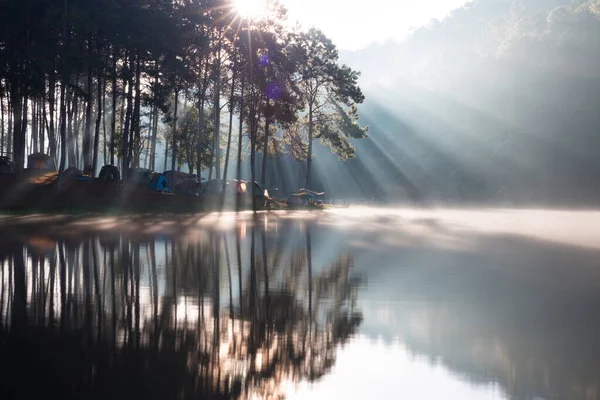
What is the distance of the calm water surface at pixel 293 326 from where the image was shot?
608 cm

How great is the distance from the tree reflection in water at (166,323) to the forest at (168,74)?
30.3 meters

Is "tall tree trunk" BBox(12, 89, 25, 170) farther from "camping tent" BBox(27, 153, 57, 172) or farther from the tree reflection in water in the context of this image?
the tree reflection in water

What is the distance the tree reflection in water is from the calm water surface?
1.1 inches

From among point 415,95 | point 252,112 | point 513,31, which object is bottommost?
point 252,112

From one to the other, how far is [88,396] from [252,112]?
197 ft

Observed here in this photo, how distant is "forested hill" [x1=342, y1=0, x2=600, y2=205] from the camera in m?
132

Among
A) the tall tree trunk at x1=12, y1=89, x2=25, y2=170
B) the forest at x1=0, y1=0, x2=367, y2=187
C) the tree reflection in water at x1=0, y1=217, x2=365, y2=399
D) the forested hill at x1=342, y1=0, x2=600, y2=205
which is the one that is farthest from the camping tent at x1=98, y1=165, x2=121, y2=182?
Answer: the forested hill at x1=342, y1=0, x2=600, y2=205

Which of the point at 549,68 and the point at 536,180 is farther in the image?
the point at 549,68

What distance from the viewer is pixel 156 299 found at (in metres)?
10.5

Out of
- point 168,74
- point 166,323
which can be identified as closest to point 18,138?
point 168,74

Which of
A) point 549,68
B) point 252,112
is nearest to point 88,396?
point 252,112

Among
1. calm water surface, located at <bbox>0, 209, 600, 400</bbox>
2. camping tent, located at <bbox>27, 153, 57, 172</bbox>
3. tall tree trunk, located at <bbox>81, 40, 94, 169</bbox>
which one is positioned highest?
tall tree trunk, located at <bbox>81, 40, 94, 169</bbox>

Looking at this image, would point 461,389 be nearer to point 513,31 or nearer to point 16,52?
point 16,52

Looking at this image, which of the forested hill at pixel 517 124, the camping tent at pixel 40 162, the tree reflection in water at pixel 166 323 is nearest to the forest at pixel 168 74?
the camping tent at pixel 40 162
